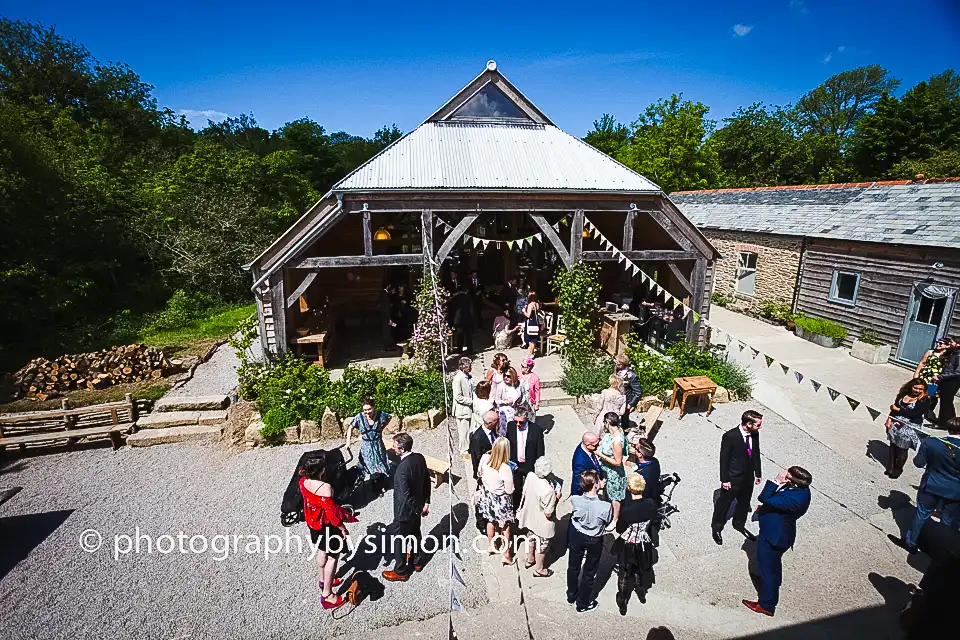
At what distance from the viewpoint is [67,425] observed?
27.6 feet

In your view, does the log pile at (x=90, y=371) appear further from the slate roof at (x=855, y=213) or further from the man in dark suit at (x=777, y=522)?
the slate roof at (x=855, y=213)

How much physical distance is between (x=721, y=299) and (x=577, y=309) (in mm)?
12820

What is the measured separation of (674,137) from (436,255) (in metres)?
31.7

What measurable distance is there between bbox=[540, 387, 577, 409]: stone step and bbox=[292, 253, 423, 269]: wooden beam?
4.11 m

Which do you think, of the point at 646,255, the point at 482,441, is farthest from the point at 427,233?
the point at 482,441

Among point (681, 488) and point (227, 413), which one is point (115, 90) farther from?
point (681, 488)

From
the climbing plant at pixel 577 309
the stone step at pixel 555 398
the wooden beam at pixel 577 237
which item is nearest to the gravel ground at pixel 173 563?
the stone step at pixel 555 398

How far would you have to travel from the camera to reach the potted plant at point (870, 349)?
1289 cm

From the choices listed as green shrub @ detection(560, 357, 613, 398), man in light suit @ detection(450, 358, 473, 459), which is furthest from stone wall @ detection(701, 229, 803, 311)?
man in light suit @ detection(450, 358, 473, 459)

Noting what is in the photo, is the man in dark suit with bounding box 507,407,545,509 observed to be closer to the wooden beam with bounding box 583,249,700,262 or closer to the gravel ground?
the gravel ground

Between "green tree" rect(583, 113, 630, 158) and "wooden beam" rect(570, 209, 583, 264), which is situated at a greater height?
"green tree" rect(583, 113, 630, 158)

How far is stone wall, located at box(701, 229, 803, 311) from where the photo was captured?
16703 mm

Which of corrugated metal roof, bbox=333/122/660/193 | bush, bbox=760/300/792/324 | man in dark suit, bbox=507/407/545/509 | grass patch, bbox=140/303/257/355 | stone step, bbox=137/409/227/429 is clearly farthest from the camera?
bush, bbox=760/300/792/324

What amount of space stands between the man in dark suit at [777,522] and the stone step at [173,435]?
881 centimetres
